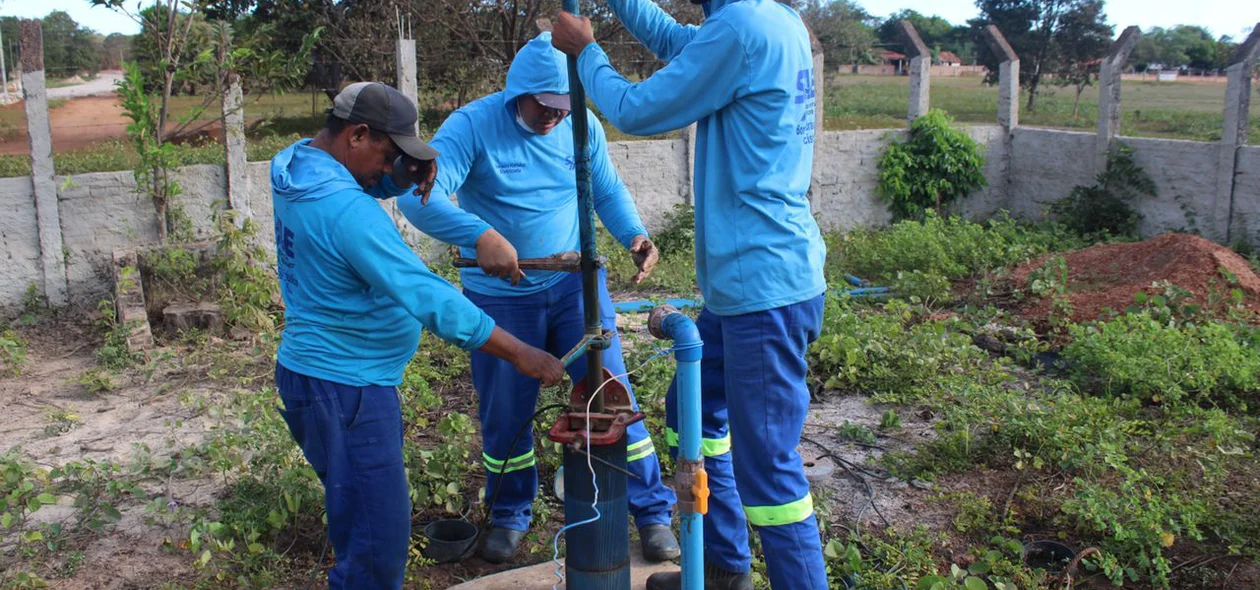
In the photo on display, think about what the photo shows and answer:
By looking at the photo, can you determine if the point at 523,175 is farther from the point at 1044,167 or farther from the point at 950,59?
the point at 950,59

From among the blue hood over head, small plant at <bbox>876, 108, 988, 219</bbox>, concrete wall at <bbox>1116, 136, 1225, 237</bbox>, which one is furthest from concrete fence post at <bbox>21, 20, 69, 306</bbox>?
concrete wall at <bbox>1116, 136, 1225, 237</bbox>

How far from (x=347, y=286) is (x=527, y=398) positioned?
1276 millimetres

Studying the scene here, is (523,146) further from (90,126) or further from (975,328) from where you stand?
(90,126)

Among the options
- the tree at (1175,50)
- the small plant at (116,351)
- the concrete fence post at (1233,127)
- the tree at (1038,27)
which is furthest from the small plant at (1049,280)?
the tree at (1175,50)

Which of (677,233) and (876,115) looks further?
(876,115)

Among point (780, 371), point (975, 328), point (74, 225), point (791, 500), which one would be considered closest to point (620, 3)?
point (780, 371)

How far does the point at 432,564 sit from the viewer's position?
3945 mm

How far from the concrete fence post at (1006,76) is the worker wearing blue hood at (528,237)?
852 centimetres

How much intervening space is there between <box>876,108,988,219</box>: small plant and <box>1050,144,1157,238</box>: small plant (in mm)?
1264

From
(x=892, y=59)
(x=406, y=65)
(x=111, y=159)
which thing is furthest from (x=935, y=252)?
(x=892, y=59)

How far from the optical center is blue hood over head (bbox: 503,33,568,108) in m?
3.70

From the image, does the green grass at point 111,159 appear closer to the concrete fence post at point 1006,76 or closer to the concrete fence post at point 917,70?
the concrete fence post at point 917,70

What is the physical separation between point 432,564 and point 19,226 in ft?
19.0

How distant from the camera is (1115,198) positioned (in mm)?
10320
